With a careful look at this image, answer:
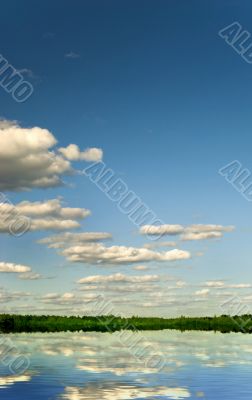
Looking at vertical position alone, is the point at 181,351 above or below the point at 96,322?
below

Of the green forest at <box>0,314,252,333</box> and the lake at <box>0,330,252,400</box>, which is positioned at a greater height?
the green forest at <box>0,314,252,333</box>

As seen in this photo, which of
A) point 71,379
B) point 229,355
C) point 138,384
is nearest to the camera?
point 138,384

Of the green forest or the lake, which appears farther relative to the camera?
the green forest

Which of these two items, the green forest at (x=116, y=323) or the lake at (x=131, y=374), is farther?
the green forest at (x=116, y=323)

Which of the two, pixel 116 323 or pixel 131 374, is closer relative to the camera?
pixel 131 374

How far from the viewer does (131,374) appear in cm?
2581

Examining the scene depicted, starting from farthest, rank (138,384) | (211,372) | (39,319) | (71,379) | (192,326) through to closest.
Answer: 1. (39,319)
2. (192,326)
3. (211,372)
4. (71,379)
5. (138,384)

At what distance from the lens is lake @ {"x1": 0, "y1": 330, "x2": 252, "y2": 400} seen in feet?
69.7

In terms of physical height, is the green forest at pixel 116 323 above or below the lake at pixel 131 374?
above

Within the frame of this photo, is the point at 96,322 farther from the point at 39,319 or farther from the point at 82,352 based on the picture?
the point at 82,352

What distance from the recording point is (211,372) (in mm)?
26766

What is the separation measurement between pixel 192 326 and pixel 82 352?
43317mm

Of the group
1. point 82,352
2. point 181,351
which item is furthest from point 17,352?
point 181,351

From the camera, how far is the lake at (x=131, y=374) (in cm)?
2123
